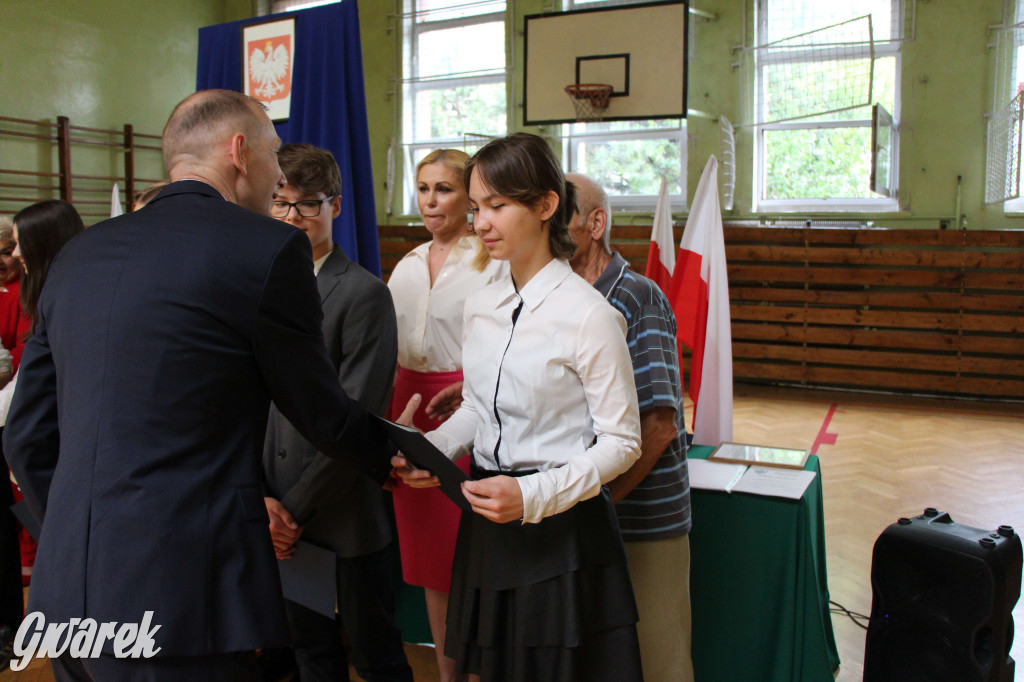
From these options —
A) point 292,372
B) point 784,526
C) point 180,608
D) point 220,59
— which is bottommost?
point 784,526

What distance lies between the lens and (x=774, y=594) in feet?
6.73

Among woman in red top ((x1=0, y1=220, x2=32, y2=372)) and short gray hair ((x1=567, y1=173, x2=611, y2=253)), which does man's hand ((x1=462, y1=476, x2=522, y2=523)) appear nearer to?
short gray hair ((x1=567, y1=173, x2=611, y2=253))

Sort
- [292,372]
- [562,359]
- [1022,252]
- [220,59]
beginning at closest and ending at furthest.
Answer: [292,372] < [562,359] < [220,59] < [1022,252]

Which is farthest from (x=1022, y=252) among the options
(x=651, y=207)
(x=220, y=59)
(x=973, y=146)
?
(x=220, y=59)

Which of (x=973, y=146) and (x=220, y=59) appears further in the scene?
(x=973, y=146)

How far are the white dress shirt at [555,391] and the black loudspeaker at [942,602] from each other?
91 cm

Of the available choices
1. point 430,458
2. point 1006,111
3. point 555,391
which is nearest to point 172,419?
point 430,458

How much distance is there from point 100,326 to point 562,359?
2.39 ft

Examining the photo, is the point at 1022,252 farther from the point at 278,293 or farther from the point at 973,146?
the point at 278,293

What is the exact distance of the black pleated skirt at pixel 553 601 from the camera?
1372 mm

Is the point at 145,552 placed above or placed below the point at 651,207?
below

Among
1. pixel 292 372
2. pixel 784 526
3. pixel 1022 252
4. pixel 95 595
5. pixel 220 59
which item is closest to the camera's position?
pixel 95 595

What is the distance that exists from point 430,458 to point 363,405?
22.0 inches

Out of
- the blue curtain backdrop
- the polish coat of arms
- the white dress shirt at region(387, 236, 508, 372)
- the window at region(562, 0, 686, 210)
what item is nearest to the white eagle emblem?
the polish coat of arms
